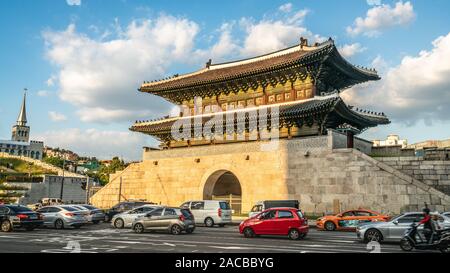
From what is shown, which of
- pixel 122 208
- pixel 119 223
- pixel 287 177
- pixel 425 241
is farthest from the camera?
pixel 287 177

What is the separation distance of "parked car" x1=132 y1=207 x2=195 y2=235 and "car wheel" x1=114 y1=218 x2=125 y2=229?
2916 mm

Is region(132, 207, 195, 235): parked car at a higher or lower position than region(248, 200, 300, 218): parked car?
lower

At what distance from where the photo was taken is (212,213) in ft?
78.7

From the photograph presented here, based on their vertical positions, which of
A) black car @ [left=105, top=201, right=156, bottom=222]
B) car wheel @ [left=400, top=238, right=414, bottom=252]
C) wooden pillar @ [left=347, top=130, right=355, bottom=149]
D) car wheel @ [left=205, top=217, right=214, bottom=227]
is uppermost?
wooden pillar @ [left=347, top=130, right=355, bottom=149]

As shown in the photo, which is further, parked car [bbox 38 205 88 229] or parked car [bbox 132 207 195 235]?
parked car [bbox 38 205 88 229]

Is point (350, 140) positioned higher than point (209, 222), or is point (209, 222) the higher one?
Answer: point (350, 140)

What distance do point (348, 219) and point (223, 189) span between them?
56.1 ft

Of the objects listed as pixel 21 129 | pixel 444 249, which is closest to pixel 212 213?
pixel 444 249

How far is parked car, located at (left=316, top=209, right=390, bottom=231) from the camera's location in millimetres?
20344

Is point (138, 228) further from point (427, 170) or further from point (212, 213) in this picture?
point (427, 170)

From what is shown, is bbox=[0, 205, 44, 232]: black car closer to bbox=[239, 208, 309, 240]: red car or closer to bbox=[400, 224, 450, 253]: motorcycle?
bbox=[239, 208, 309, 240]: red car

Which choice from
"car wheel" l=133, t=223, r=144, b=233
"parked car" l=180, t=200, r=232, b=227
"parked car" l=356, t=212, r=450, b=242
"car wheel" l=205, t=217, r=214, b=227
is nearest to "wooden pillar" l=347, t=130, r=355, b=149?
"parked car" l=180, t=200, r=232, b=227

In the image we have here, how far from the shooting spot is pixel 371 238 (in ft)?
49.7
